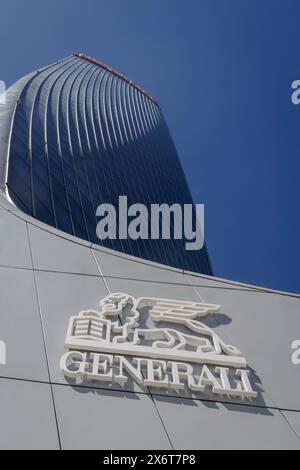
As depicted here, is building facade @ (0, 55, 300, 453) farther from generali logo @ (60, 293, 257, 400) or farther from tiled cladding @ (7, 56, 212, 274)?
tiled cladding @ (7, 56, 212, 274)

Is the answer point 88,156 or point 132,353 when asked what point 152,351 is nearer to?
point 132,353

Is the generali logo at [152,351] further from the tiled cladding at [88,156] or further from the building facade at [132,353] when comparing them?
the tiled cladding at [88,156]

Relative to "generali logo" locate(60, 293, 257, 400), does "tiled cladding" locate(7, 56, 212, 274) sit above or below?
above

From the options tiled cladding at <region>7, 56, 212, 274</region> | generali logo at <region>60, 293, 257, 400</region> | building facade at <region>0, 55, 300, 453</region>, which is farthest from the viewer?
tiled cladding at <region>7, 56, 212, 274</region>

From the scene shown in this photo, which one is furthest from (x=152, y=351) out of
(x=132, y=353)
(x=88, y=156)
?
(x=88, y=156)

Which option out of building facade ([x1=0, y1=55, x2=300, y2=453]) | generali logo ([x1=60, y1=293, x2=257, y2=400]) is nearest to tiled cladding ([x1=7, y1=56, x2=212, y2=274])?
building facade ([x1=0, y1=55, x2=300, y2=453])

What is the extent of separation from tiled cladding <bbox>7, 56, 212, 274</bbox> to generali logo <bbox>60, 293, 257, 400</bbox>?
9.99 metres

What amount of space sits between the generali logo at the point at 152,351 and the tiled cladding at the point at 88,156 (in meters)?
9.99

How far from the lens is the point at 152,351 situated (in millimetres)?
8430

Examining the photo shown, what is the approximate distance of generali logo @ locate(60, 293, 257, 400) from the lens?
789cm

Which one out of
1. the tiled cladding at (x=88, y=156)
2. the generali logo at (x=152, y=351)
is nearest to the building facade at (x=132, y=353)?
the generali logo at (x=152, y=351)

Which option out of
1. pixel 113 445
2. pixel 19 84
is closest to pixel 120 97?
pixel 19 84

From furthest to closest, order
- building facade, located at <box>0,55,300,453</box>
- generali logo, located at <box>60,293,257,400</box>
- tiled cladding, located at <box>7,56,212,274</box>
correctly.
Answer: tiled cladding, located at <box>7,56,212,274</box>, generali logo, located at <box>60,293,257,400</box>, building facade, located at <box>0,55,300,453</box>

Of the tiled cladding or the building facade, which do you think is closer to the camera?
the building facade
